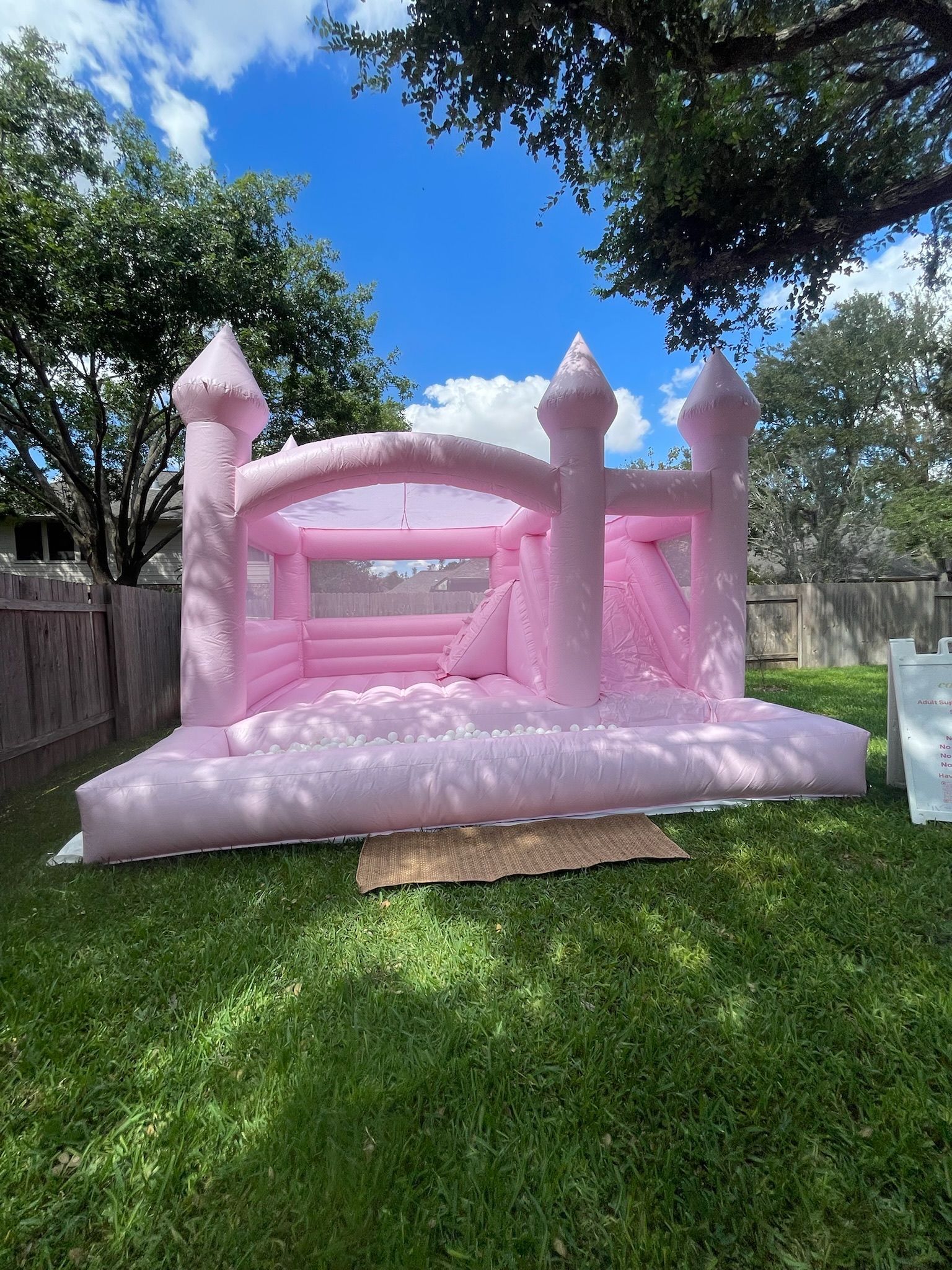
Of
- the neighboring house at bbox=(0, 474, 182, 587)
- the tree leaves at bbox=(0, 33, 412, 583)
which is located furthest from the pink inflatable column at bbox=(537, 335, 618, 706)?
the neighboring house at bbox=(0, 474, 182, 587)

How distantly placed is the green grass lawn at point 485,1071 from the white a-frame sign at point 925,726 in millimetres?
436

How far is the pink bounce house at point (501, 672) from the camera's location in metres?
2.25

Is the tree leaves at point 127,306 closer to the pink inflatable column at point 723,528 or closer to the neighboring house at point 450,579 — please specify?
the neighboring house at point 450,579

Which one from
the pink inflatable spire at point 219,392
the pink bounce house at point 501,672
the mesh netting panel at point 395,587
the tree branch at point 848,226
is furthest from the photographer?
the mesh netting panel at point 395,587

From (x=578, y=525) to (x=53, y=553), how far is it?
47.3ft

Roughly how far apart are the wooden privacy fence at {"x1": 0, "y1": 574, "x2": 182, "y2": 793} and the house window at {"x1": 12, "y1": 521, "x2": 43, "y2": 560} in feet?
34.6

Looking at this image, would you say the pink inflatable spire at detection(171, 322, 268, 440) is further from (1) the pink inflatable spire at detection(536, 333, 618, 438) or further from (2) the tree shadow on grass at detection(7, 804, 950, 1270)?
(2) the tree shadow on grass at detection(7, 804, 950, 1270)

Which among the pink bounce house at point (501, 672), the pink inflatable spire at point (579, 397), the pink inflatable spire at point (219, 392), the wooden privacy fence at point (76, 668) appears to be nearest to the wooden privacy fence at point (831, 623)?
the pink bounce house at point (501, 672)

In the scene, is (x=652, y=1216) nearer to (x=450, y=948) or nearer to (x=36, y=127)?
(x=450, y=948)

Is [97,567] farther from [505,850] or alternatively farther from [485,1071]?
[485,1071]

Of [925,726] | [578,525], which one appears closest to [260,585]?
[578,525]

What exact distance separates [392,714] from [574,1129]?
2176 millimetres

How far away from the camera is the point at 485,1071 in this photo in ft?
3.92

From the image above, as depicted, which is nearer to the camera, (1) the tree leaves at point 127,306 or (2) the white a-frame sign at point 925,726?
(2) the white a-frame sign at point 925,726
